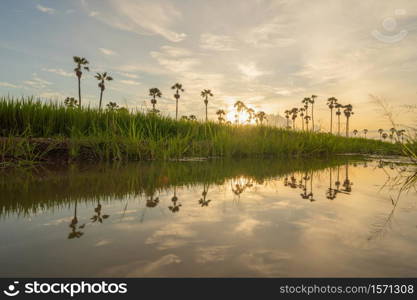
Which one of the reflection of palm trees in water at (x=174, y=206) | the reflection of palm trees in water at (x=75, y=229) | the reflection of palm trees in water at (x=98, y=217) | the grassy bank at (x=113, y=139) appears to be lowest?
the reflection of palm trees in water at (x=75, y=229)

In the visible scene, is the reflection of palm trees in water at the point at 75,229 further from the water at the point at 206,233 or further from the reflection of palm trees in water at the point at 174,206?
the reflection of palm trees in water at the point at 174,206

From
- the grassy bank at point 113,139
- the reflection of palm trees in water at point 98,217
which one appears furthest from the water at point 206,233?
the grassy bank at point 113,139

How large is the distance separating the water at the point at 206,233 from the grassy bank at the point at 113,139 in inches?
133

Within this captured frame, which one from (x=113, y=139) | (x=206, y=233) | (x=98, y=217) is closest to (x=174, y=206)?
(x=98, y=217)

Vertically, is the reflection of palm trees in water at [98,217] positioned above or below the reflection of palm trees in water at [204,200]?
below

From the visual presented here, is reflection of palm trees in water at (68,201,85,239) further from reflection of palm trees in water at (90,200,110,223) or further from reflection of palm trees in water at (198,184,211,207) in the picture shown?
reflection of palm trees in water at (198,184,211,207)

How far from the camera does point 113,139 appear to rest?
5930 millimetres

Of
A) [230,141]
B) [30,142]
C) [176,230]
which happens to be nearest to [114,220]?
[176,230]

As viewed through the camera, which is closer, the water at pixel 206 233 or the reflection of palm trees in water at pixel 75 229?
the water at pixel 206 233

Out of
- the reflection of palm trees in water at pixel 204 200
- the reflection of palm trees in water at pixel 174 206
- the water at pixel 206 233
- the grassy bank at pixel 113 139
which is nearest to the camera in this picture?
the water at pixel 206 233

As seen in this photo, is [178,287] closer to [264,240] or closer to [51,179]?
[264,240]

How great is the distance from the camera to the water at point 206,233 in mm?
955

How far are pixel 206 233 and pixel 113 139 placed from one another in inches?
201

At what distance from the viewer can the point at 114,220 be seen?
1541 millimetres
